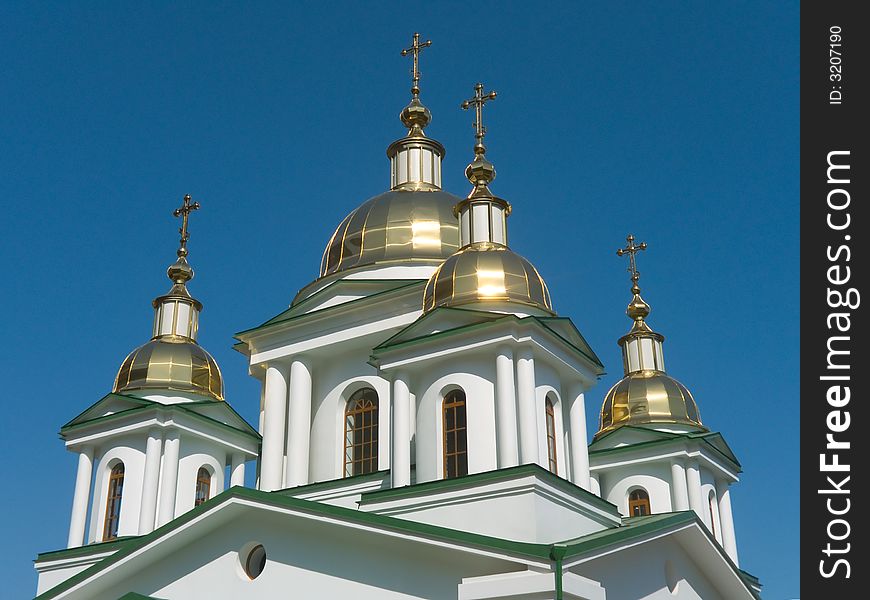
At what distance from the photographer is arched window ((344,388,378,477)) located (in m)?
16.6

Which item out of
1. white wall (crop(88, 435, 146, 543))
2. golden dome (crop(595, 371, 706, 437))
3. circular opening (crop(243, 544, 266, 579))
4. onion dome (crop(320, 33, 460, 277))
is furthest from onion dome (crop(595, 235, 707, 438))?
circular opening (crop(243, 544, 266, 579))

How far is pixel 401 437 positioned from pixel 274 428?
3.87 meters

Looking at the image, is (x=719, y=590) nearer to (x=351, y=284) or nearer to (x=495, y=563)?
(x=495, y=563)

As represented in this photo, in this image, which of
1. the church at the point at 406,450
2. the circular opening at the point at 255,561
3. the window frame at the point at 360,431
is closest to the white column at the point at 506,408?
the church at the point at 406,450

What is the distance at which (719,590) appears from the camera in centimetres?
1452

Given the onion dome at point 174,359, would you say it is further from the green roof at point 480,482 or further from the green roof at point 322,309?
the green roof at point 480,482

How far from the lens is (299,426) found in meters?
16.8

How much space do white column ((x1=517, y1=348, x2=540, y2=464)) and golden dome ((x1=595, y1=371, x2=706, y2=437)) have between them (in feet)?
26.8

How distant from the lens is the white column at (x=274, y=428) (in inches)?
658

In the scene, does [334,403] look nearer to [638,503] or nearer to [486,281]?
[486,281]

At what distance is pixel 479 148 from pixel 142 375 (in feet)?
23.0

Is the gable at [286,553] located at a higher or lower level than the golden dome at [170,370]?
lower

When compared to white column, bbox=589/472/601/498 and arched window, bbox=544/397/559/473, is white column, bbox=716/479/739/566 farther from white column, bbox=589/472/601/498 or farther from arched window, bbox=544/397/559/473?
arched window, bbox=544/397/559/473

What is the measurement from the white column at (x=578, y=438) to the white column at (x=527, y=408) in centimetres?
124
